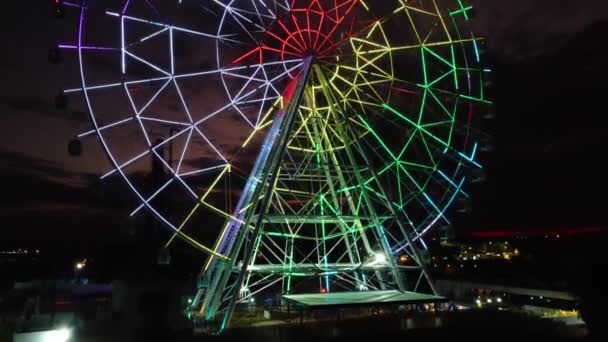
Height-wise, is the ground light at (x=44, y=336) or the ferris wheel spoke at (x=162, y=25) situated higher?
the ferris wheel spoke at (x=162, y=25)

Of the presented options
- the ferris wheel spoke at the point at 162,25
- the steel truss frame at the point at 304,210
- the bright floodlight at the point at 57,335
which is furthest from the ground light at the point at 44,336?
the ferris wheel spoke at the point at 162,25

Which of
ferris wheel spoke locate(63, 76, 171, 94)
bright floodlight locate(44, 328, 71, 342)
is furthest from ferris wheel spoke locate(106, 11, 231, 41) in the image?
bright floodlight locate(44, 328, 71, 342)

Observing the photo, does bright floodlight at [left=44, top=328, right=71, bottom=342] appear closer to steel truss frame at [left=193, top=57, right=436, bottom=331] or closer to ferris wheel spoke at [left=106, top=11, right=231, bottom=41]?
steel truss frame at [left=193, top=57, right=436, bottom=331]

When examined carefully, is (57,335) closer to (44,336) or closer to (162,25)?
(44,336)

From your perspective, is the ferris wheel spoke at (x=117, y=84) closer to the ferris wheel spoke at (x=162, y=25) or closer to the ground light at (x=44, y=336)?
the ferris wheel spoke at (x=162, y=25)

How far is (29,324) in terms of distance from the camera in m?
16.6

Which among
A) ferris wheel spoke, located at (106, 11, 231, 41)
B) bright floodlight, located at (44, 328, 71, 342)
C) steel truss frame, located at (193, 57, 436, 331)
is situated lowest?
bright floodlight, located at (44, 328, 71, 342)

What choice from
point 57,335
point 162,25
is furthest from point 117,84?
point 57,335

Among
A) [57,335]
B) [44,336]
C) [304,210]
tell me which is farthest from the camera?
[304,210]

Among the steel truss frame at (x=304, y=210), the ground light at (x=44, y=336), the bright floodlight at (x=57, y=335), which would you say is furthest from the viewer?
the steel truss frame at (x=304, y=210)

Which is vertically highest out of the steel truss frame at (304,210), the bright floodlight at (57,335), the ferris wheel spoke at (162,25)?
the ferris wheel spoke at (162,25)

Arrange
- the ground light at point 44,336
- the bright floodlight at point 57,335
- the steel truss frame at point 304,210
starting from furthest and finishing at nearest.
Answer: the steel truss frame at point 304,210 → the ground light at point 44,336 → the bright floodlight at point 57,335

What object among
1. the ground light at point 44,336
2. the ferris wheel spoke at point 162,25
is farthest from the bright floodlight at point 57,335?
the ferris wheel spoke at point 162,25

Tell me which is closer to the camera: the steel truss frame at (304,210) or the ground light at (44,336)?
the ground light at (44,336)
